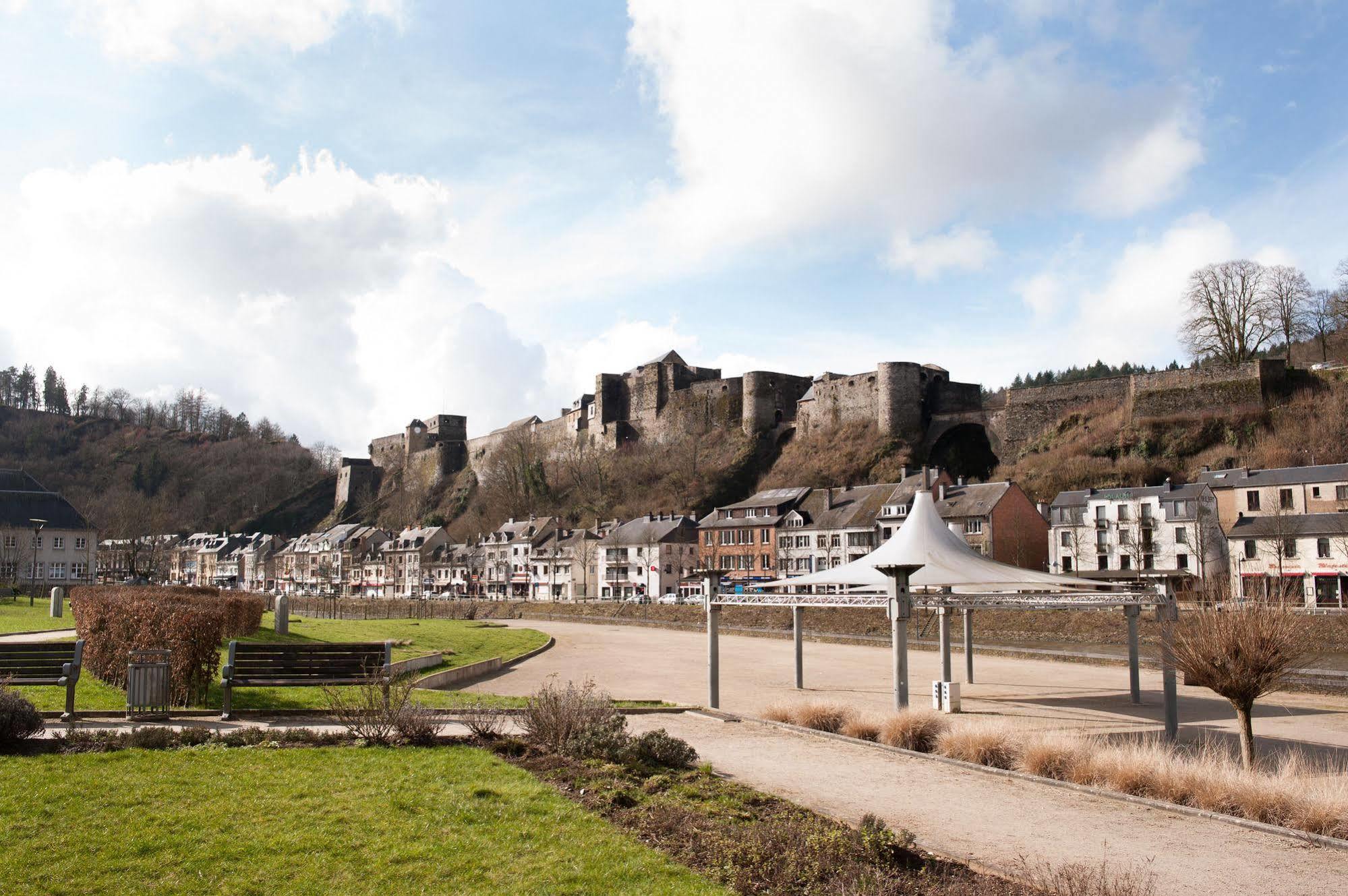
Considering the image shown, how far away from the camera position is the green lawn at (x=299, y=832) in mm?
5980

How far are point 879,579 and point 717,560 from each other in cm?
5050

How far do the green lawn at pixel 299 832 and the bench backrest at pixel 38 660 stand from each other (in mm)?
3464

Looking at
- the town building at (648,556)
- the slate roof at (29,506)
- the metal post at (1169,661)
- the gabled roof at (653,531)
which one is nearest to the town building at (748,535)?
the town building at (648,556)

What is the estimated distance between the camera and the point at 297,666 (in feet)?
42.5

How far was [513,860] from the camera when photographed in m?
6.53

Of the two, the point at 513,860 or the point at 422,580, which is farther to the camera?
the point at 422,580

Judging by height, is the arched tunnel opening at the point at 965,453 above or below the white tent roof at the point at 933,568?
above

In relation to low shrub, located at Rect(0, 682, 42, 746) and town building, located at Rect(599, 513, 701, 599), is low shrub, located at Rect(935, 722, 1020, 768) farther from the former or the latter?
town building, located at Rect(599, 513, 701, 599)

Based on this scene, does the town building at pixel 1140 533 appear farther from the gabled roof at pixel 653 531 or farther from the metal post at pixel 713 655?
the metal post at pixel 713 655

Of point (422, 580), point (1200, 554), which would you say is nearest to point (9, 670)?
point (1200, 554)

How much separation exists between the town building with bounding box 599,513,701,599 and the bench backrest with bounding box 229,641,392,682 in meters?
56.3

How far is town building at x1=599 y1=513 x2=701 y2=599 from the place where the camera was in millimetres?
71312

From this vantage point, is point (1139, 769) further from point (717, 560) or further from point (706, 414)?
point (706, 414)

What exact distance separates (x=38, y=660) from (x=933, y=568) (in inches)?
582
